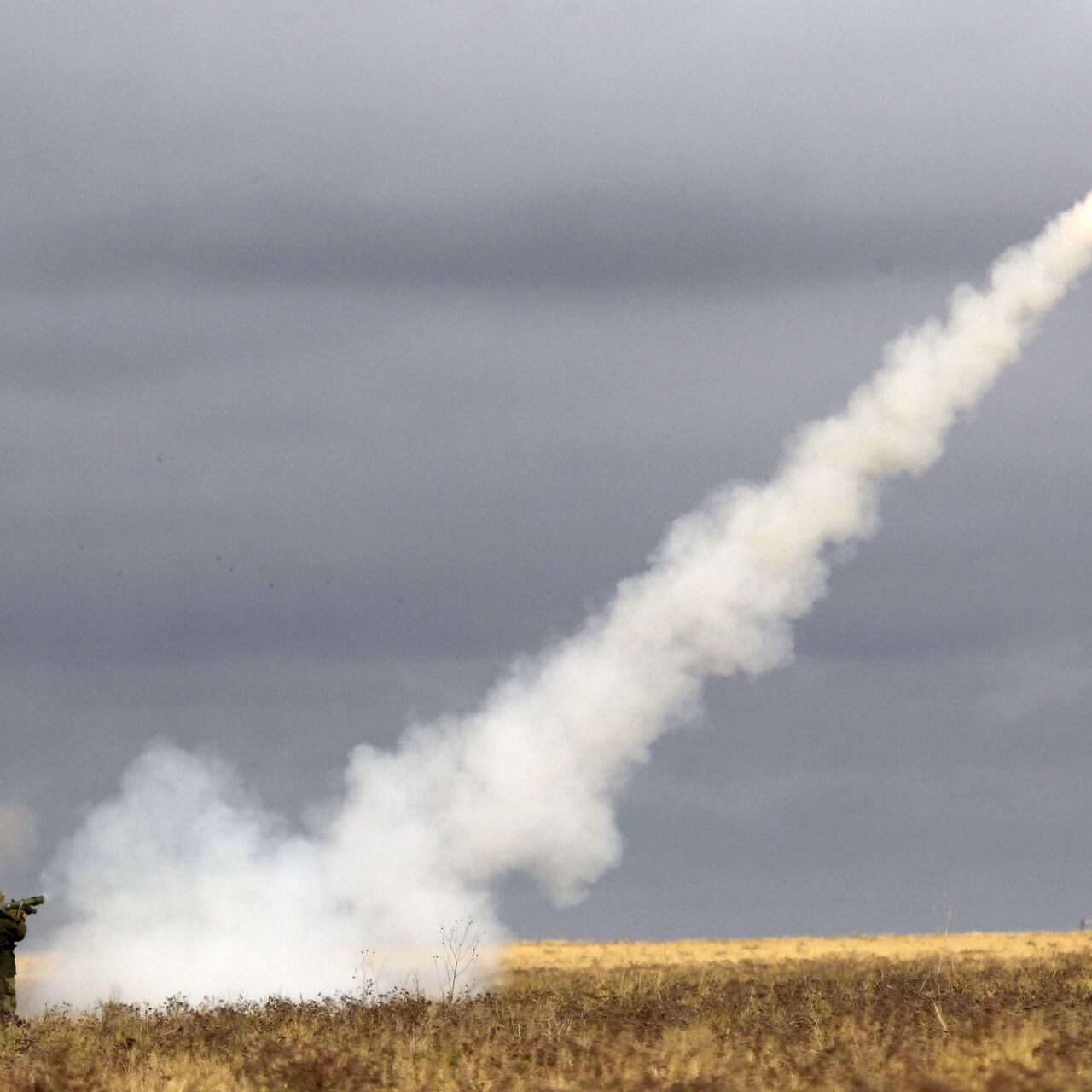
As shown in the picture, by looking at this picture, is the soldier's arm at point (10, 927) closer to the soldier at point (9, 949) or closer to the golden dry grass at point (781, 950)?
the soldier at point (9, 949)

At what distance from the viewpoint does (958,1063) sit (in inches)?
847

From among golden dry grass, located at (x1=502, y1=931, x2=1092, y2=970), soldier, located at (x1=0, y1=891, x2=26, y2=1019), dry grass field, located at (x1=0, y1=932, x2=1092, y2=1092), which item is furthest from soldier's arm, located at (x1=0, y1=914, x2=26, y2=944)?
golden dry grass, located at (x1=502, y1=931, x2=1092, y2=970)

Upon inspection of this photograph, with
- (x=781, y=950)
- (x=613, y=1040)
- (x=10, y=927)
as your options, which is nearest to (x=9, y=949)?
(x=10, y=927)

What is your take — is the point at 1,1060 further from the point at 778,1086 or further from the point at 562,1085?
the point at 778,1086

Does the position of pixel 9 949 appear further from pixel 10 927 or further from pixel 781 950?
pixel 781 950

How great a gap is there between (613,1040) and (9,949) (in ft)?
42.7

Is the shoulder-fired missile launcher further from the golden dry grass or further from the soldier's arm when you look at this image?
the golden dry grass

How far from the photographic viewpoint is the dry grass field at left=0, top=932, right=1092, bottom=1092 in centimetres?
2159

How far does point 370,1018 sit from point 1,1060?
517 centimetres

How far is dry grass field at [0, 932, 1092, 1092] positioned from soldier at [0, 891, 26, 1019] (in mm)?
741

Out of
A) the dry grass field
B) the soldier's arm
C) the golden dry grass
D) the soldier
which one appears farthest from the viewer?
the golden dry grass

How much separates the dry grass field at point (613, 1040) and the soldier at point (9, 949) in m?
0.74

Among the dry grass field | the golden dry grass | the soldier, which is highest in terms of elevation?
the golden dry grass

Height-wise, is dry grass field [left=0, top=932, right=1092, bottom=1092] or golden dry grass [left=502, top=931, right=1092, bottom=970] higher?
golden dry grass [left=502, top=931, right=1092, bottom=970]
